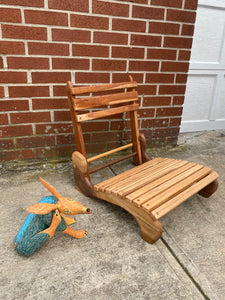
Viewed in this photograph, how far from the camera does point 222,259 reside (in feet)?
4.75

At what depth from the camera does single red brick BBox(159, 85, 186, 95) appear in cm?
270

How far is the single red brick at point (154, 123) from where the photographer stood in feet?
9.04

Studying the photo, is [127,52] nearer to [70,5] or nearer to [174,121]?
[70,5]

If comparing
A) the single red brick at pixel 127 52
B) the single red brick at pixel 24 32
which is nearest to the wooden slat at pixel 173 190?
the single red brick at pixel 127 52

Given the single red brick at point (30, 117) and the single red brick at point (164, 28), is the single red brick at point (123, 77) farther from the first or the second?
the single red brick at point (30, 117)

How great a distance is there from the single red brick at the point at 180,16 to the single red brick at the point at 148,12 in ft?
0.30

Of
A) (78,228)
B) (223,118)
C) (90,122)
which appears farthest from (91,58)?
(223,118)

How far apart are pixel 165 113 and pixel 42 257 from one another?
6.51 ft

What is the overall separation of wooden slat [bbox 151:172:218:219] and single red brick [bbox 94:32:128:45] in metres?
1.46

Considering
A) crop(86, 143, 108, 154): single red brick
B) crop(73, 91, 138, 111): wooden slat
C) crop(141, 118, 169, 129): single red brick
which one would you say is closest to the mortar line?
crop(73, 91, 138, 111): wooden slat

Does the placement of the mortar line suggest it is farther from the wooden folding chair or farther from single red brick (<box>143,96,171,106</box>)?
single red brick (<box>143,96,171,106</box>)

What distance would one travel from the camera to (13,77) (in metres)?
2.15

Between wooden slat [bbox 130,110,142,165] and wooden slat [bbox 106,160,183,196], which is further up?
wooden slat [bbox 130,110,142,165]

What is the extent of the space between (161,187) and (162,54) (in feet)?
4.94
